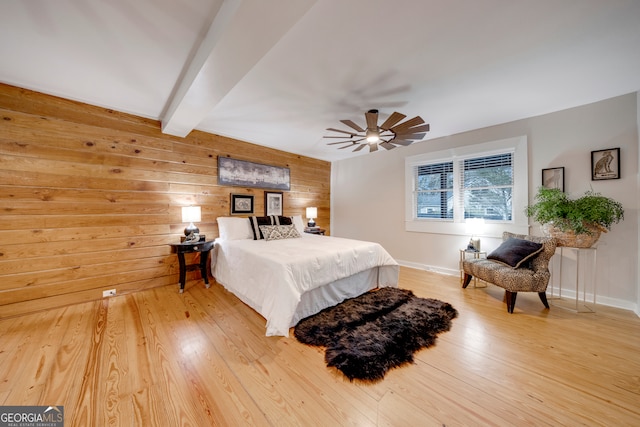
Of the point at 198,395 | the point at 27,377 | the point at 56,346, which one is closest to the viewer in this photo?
the point at 198,395

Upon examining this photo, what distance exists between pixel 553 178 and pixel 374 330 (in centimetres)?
314

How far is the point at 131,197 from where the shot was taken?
9.65 ft

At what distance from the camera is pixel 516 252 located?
259 centimetres

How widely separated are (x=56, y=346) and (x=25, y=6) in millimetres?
2476

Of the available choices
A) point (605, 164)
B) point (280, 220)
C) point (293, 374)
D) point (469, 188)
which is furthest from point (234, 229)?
point (605, 164)

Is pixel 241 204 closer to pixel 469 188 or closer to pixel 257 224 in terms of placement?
pixel 257 224

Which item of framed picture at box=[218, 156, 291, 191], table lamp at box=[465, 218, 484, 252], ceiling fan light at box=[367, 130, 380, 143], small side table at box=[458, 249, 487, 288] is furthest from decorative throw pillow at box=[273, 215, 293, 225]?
table lamp at box=[465, 218, 484, 252]

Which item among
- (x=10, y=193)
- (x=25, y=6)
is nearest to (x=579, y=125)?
(x=25, y=6)

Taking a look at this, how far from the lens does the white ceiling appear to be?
4.73ft

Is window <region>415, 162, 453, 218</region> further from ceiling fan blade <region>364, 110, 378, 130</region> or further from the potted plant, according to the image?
ceiling fan blade <region>364, 110, 378, 130</region>

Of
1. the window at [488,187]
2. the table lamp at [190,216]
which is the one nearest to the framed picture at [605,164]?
the window at [488,187]

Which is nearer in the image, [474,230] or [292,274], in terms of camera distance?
[292,274]

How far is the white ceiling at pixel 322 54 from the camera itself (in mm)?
1440

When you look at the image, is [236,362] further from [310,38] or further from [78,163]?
[78,163]
